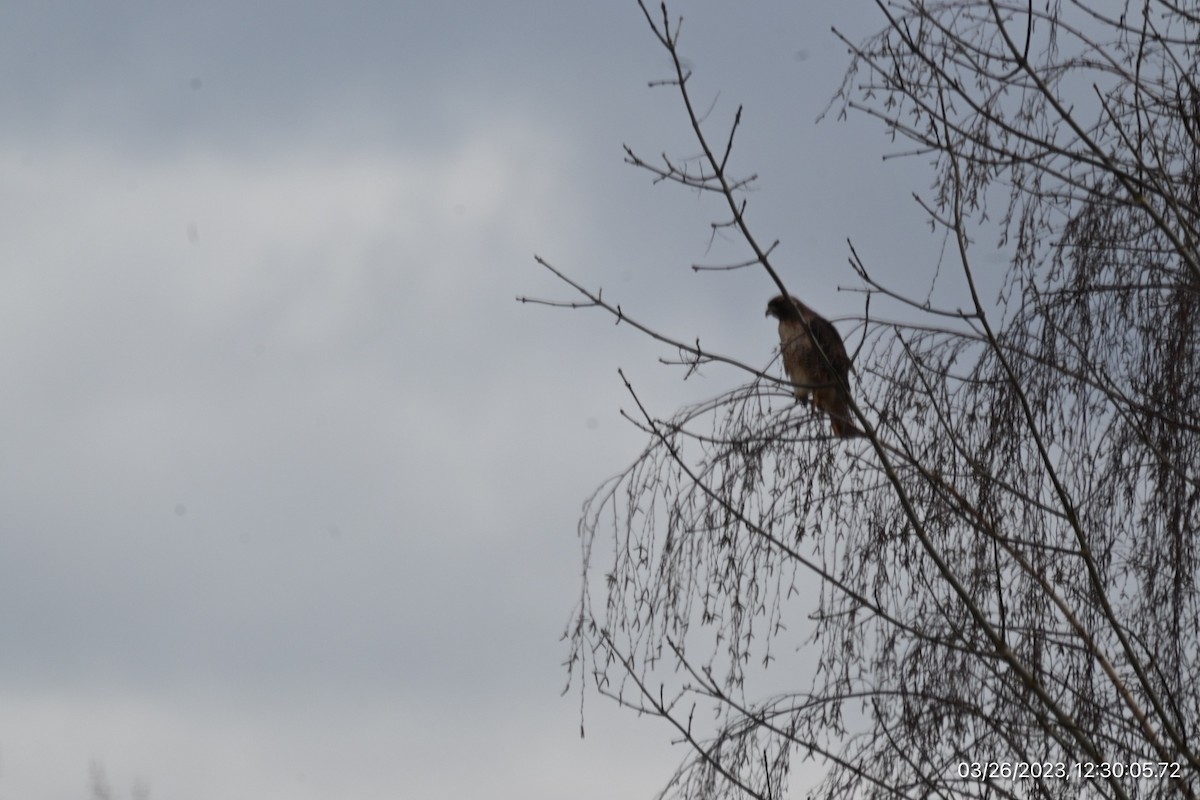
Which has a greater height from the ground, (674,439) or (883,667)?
(674,439)

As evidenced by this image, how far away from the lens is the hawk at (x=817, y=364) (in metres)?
3.19

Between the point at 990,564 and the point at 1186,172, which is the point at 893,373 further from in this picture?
the point at 1186,172

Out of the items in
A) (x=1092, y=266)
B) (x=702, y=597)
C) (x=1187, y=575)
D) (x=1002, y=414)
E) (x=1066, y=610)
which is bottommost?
(x=1066, y=610)

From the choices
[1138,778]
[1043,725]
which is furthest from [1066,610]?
[1138,778]

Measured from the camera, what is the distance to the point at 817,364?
517cm

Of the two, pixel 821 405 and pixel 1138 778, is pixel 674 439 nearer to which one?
pixel 821 405

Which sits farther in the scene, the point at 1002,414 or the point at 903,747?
the point at 1002,414

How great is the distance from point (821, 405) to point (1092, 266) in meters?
0.80

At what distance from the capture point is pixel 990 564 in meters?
3.67

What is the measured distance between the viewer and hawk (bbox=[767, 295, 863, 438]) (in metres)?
3.19

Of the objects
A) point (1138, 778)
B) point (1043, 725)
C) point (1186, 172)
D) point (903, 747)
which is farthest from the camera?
point (1186, 172)

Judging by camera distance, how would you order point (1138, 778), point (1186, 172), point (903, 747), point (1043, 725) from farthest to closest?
point (1186, 172)
point (903, 747)
point (1138, 778)
point (1043, 725)

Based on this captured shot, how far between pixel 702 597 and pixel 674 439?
1.25ft

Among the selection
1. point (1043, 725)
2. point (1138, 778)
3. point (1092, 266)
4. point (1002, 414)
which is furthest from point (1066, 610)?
Answer: point (1092, 266)
